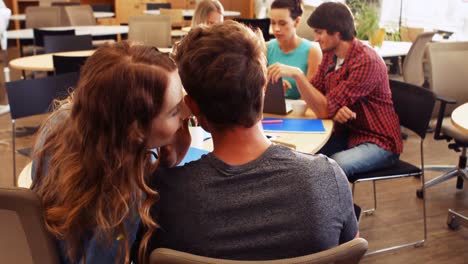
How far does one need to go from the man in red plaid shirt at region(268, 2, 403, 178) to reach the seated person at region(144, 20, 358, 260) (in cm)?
127

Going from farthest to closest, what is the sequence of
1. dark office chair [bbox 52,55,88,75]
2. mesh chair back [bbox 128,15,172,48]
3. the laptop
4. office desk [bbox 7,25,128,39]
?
mesh chair back [bbox 128,15,172,48]
office desk [bbox 7,25,128,39]
dark office chair [bbox 52,55,88,75]
the laptop

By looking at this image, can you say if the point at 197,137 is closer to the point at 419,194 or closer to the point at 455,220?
the point at 455,220

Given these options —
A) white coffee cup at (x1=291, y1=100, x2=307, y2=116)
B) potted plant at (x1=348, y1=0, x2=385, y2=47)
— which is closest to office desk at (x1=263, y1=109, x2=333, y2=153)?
white coffee cup at (x1=291, y1=100, x2=307, y2=116)

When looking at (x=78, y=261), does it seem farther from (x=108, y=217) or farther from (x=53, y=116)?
(x=53, y=116)

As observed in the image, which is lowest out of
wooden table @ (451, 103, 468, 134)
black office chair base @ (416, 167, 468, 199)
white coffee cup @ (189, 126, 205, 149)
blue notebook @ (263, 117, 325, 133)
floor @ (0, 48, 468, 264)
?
floor @ (0, 48, 468, 264)

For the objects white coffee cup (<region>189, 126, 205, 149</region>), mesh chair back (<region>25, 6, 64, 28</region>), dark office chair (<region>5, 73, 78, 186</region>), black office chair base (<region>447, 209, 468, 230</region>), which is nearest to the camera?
white coffee cup (<region>189, 126, 205, 149</region>)

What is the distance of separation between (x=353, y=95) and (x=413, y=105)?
43 cm

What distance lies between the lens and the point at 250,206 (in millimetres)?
1126

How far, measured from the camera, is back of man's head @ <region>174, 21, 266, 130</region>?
1.13 meters

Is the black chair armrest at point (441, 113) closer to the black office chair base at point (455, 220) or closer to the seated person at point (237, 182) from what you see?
the black office chair base at point (455, 220)

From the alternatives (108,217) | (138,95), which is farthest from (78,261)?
(138,95)

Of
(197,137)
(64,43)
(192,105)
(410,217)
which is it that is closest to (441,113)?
(410,217)

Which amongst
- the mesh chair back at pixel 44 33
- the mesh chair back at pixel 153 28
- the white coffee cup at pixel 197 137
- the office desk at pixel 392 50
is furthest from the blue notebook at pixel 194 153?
the mesh chair back at pixel 153 28

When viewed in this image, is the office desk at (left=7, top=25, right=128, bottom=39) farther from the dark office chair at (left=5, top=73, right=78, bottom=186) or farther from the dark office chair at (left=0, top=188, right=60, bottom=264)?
the dark office chair at (left=0, top=188, right=60, bottom=264)
